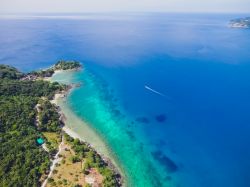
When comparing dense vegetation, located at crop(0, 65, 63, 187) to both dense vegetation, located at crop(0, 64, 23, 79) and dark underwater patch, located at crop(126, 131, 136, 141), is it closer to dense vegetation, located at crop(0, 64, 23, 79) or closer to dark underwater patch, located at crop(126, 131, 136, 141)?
dense vegetation, located at crop(0, 64, 23, 79)

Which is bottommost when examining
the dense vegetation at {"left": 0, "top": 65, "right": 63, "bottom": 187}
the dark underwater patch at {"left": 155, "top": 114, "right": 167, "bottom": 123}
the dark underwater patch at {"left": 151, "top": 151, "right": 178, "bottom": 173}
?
the dark underwater patch at {"left": 155, "top": 114, "right": 167, "bottom": 123}

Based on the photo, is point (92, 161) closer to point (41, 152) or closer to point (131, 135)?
point (41, 152)

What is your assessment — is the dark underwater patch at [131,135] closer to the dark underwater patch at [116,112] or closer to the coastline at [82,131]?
the coastline at [82,131]

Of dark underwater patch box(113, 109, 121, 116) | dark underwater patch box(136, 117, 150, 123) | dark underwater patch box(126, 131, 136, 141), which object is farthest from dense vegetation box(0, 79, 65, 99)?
dark underwater patch box(126, 131, 136, 141)

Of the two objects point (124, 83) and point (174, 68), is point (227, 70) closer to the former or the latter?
point (174, 68)

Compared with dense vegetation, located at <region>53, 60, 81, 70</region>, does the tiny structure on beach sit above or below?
above

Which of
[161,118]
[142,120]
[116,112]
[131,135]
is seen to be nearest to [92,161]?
[131,135]
